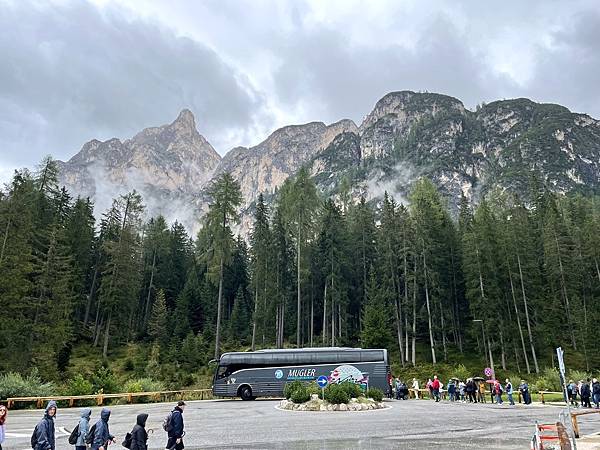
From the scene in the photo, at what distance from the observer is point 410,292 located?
50562mm

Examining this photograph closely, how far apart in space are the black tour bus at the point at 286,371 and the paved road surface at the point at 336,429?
9.61 m

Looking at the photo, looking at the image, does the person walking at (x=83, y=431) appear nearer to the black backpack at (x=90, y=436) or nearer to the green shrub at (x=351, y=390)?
the black backpack at (x=90, y=436)

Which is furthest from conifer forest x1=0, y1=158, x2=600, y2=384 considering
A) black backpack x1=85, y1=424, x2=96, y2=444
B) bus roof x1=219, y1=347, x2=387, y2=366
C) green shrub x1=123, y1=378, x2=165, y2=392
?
black backpack x1=85, y1=424, x2=96, y2=444

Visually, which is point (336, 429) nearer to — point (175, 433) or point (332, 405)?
point (175, 433)

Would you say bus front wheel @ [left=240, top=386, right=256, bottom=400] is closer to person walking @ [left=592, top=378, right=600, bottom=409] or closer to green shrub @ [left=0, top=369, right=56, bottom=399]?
green shrub @ [left=0, top=369, right=56, bottom=399]

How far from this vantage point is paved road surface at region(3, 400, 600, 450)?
40.3 ft

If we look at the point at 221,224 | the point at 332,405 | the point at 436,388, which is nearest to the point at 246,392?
the point at 332,405

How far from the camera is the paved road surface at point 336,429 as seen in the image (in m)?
12.3

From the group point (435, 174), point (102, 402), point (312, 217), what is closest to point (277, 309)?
point (312, 217)

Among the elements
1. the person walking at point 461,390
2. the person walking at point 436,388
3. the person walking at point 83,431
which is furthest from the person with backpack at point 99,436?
the person walking at point 461,390

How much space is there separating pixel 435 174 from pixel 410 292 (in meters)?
117

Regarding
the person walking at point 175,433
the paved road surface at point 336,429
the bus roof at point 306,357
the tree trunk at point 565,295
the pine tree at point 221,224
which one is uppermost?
the pine tree at point 221,224

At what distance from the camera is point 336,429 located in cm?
1520

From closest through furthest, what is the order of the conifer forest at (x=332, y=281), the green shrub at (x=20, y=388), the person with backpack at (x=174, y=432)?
the person with backpack at (x=174, y=432)
the green shrub at (x=20, y=388)
the conifer forest at (x=332, y=281)
